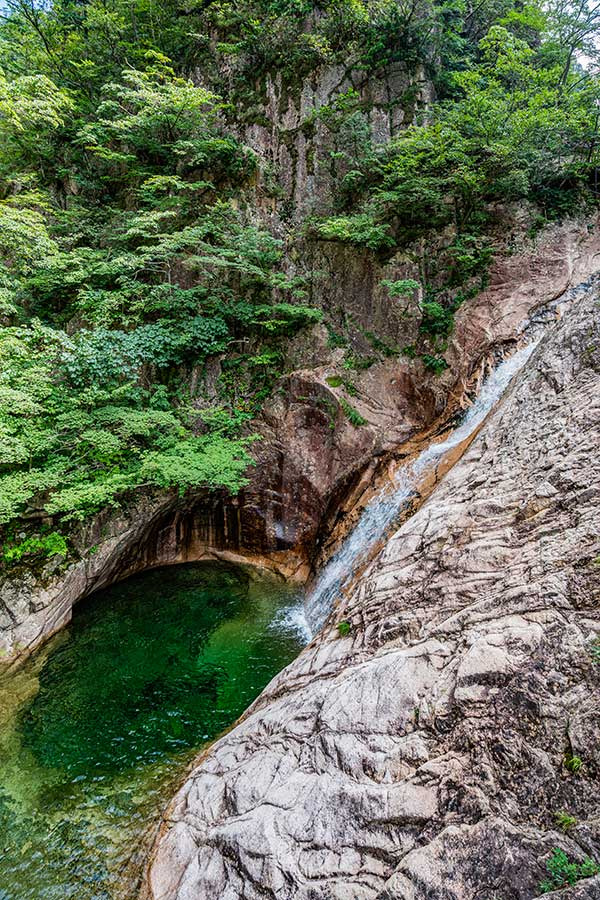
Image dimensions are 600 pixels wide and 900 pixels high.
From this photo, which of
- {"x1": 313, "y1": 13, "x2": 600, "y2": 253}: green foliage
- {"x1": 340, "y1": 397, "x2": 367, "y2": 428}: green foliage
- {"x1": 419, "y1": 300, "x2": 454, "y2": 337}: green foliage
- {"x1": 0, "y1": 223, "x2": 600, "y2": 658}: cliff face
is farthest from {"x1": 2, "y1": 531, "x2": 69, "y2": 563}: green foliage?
{"x1": 419, "y1": 300, "x2": 454, "y2": 337}: green foliage

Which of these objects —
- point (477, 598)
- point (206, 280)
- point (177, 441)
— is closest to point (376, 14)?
point (206, 280)

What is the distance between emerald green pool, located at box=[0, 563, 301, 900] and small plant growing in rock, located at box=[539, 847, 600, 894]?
3.99 meters

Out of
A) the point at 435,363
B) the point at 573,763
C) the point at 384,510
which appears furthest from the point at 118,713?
the point at 435,363

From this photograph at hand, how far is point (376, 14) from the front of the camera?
34.9 ft

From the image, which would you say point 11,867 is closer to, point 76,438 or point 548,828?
point 548,828

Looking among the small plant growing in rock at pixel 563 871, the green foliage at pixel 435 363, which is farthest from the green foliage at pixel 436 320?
the small plant growing in rock at pixel 563 871

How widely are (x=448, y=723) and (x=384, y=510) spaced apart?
16.6 ft

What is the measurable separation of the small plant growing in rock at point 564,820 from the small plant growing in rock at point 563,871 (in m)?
0.11

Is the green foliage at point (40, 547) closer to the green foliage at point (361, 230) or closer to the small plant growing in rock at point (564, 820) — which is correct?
the small plant growing in rock at point (564, 820)

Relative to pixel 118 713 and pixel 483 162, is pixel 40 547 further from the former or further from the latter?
pixel 483 162

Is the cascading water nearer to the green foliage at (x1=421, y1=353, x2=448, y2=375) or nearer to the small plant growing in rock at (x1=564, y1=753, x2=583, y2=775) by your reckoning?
the green foliage at (x1=421, y1=353, x2=448, y2=375)

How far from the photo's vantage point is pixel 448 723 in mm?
3008

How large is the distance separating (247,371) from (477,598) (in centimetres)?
839

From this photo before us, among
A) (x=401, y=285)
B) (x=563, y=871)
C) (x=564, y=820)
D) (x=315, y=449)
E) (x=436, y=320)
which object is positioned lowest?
Answer: (x=563, y=871)
